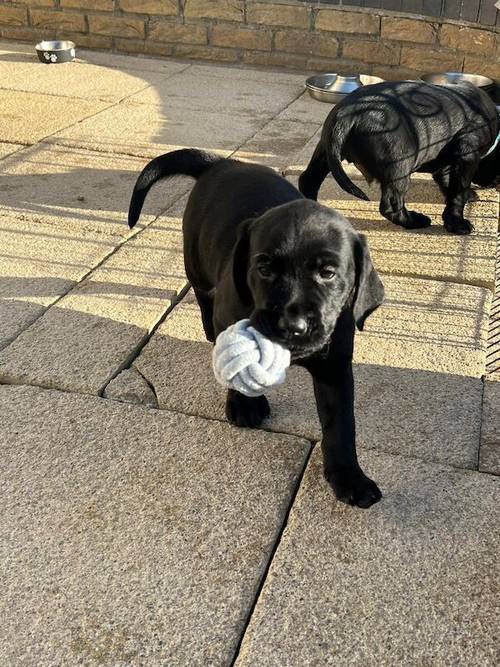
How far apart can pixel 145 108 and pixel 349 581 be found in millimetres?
6090

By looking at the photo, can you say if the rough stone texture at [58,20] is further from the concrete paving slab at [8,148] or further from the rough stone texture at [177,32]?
the concrete paving slab at [8,148]

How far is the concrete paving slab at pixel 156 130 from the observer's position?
621cm

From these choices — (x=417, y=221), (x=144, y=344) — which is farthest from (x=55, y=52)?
(x=144, y=344)

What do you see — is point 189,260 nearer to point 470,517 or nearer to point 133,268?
point 133,268

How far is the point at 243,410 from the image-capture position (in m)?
2.97

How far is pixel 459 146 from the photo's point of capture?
4.86 m

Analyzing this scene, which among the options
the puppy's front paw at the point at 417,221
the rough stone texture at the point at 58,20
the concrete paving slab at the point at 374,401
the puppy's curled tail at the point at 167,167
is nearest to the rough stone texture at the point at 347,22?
the rough stone texture at the point at 58,20

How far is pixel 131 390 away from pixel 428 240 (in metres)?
2.47

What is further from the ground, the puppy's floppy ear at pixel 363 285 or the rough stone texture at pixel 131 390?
the puppy's floppy ear at pixel 363 285

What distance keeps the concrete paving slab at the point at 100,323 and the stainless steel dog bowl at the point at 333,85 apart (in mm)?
4221

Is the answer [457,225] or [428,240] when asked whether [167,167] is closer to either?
[428,240]

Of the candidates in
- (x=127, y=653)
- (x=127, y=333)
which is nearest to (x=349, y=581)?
(x=127, y=653)

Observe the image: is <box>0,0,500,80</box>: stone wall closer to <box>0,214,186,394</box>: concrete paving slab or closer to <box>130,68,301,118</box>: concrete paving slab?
<box>130,68,301,118</box>: concrete paving slab

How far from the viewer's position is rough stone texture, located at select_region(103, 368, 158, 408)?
315 centimetres
